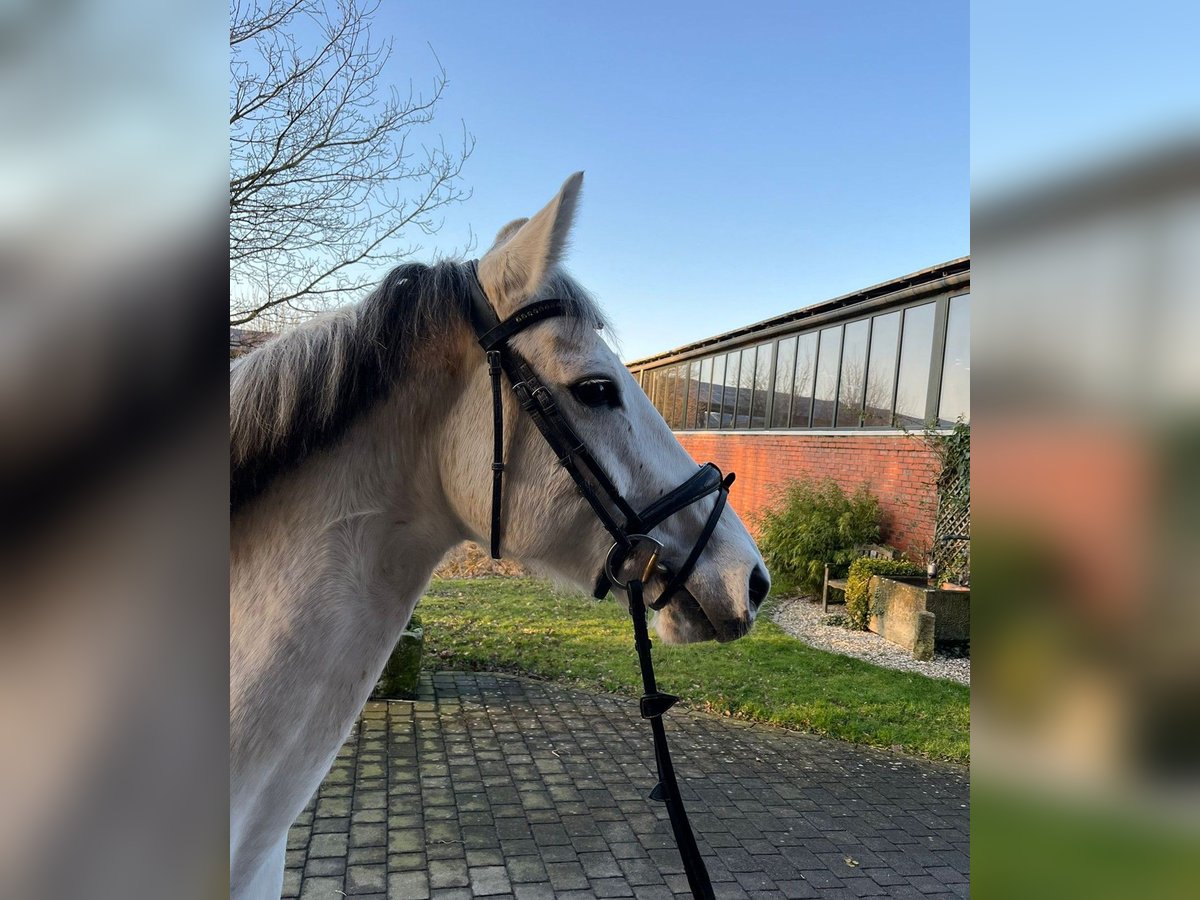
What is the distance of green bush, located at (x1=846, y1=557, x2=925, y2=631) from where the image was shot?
372 inches

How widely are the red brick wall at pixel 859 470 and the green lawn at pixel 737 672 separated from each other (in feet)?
8.90

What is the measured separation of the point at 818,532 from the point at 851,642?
2.57m

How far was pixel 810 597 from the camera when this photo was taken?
11273 millimetres

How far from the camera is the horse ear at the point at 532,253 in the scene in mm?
1525

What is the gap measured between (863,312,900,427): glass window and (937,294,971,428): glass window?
106 cm

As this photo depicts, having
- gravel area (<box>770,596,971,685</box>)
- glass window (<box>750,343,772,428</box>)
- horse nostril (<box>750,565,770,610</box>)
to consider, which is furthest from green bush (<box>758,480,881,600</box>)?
horse nostril (<box>750,565,770,610</box>)

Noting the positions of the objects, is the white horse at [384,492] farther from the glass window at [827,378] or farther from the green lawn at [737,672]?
the glass window at [827,378]

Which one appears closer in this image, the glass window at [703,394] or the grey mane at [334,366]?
the grey mane at [334,366]

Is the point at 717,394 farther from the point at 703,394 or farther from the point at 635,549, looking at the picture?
the point at 635,549

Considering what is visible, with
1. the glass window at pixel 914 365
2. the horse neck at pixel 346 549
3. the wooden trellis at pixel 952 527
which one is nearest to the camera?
the horse neck at pixel 346 549

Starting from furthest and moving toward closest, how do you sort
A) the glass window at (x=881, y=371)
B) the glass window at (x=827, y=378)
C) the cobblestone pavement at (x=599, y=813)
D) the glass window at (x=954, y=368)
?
1. the glass window at (x=827, y=378)
2. the glass window at (x=881, y=371)
3. the glass window at (x=954, y=368)
4. the cobblestone pavement at (x=599, y=813)
